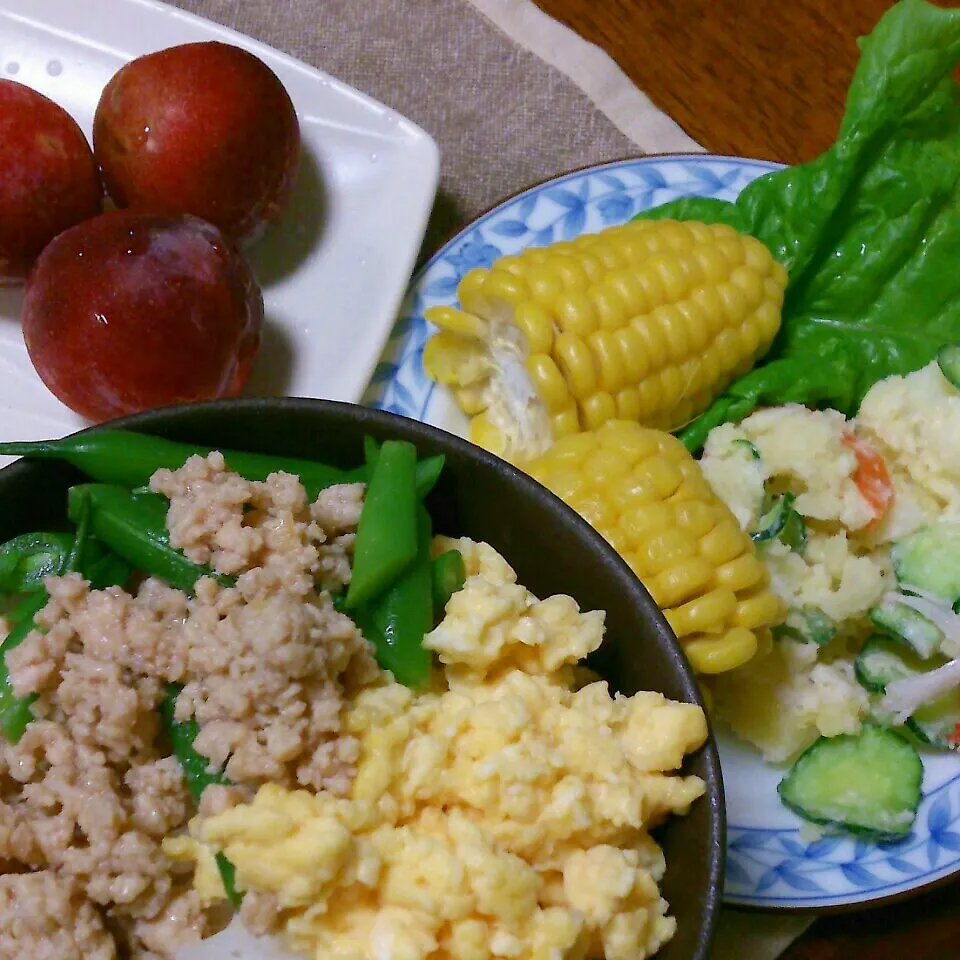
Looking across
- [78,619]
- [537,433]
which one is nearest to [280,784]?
[78,619]

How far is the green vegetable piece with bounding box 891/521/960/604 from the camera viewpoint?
4.25 ft

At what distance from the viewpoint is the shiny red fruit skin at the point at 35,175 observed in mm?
1330

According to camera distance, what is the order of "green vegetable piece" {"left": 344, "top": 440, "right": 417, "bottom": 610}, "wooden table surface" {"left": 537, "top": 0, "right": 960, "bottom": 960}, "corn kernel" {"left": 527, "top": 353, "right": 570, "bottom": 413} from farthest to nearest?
"wooden table surface" {"left": 537, "top": 0, "right": 960, "bottom": 960}
"corn kernel" {"left": 527, "top": 353, "right": 570, "bottom": 413}
"green vegetable piece" {"left": 344, "top": 440, "right": 417, "bottom": 610}

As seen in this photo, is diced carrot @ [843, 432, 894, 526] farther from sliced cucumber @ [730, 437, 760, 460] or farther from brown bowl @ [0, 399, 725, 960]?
brown bowl @ [0, 399, 725, 960]

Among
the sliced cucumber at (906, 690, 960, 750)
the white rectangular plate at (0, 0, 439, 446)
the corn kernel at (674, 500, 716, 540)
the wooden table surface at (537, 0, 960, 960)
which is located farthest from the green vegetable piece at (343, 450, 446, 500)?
the wooden table surface at (537, 0, 960, 960)

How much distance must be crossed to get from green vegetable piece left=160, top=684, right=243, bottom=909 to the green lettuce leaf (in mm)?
883

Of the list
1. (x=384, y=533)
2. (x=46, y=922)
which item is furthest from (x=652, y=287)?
(x=46, y=922)

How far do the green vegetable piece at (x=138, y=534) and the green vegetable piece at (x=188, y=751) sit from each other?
0.34ft

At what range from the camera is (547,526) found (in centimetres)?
100

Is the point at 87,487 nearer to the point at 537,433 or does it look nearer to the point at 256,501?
the point at 256,501

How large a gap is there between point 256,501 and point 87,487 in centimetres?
16

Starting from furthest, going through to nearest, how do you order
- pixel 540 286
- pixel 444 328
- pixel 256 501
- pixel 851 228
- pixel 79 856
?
pixel 851 228
pixel 444 328
pixel 540 286
pixel 256 501
pixel 79 856

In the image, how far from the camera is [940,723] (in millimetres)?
1293

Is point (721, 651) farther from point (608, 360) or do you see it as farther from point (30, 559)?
point (30, 559)
